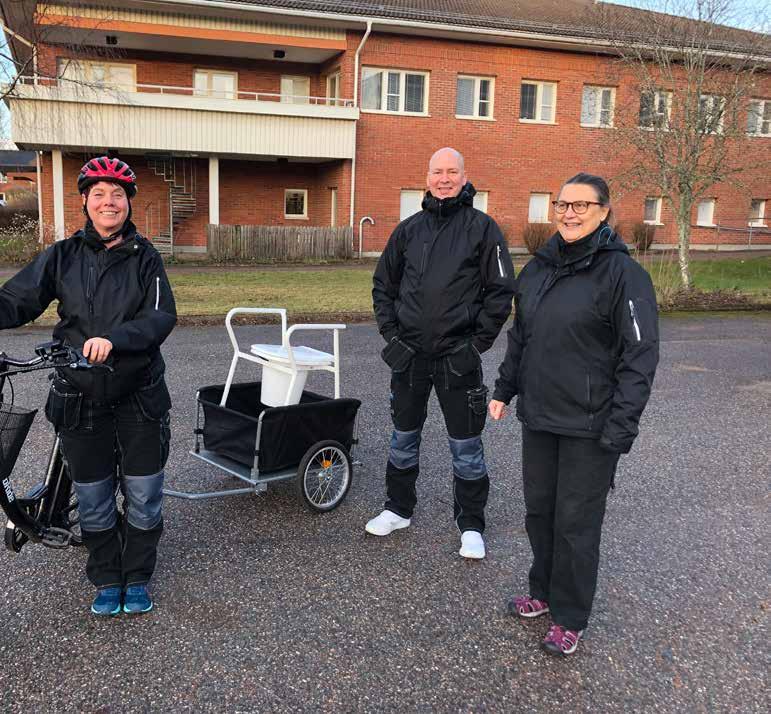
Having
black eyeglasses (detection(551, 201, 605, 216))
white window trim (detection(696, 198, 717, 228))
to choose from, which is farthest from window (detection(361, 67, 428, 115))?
black eyeglasses (detection(551, 201, 605, 216))

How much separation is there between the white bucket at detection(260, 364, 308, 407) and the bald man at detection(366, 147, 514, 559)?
79 centimetres

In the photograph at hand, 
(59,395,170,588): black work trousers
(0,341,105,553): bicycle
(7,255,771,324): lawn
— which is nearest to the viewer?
(0,341,105,553): bicycle

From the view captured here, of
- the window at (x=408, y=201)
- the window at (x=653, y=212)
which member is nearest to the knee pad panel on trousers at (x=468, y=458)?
the window at (x=408, y=201)

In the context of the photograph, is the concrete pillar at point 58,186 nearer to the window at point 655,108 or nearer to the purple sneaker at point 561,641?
the window at point 655,108

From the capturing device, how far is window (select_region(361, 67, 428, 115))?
979 inches

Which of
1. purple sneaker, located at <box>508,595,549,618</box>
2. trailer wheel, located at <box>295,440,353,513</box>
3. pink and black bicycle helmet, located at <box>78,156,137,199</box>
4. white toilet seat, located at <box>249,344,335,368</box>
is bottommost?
purple sneaker, located at <box>508,595,549,618</box>

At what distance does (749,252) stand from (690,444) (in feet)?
82.5

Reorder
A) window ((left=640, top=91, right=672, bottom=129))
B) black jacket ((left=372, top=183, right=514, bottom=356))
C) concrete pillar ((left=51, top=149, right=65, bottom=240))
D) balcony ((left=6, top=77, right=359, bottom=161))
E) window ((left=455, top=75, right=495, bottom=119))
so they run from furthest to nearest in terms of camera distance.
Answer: window ((left=455, top=75, right=495, bottom=119)) → concrete pillar ((left=51, top=149, right=65, bottom=240)) → balcony ((left=6, top=77, right=359, bottom=161)) → window ((left=640, top=91, right=672, bottom=129)) → black jacket ((left=372, top=183, right=514, bottom=356))

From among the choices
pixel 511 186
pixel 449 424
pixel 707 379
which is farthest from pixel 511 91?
pixel 449 424

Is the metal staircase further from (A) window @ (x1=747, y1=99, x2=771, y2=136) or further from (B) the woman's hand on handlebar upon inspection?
(B) the woman's hand on handlebar

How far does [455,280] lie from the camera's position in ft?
13.5

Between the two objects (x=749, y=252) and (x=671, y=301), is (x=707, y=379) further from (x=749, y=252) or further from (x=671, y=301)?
(x=749, y=252)

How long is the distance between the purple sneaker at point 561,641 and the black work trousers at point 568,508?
0.03 m

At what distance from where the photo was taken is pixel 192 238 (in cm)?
2664
